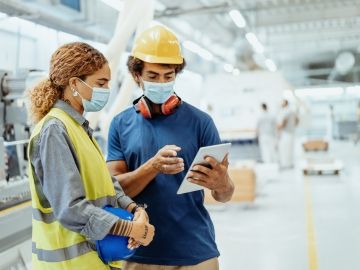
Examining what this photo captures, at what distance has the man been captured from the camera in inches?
66.4

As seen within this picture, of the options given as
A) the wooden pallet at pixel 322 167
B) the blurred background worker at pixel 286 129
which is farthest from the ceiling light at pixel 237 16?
the wooden pallet at pixel 322 167

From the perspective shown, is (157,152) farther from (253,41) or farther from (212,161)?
(253,41)

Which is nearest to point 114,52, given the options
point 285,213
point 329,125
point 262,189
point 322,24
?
point 285,213

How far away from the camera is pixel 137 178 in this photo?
164 centimetres

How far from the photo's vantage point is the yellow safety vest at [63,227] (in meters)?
1.40

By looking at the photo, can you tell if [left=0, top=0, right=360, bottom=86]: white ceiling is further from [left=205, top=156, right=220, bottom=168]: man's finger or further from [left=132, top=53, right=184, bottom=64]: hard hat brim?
[left=205, top=156, right=220, bottom=168]: man's finger

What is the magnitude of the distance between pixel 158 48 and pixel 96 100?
0.35m

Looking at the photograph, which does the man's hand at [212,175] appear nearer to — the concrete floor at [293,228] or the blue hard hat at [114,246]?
the blue hard hat at [114,246]

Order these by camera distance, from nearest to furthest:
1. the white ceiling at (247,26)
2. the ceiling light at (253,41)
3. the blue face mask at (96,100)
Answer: the blue face mask at (96,100) → the white ceiling at (247,26) → the ceiling light at (253,41)

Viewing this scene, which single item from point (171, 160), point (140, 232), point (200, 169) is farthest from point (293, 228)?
point (140, 232)

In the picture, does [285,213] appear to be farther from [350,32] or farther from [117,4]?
[350,32]

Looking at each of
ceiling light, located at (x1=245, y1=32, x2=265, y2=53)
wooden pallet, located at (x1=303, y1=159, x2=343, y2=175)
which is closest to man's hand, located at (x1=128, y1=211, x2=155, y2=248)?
wooden pallet, located at (x1=303, y1=159, x2=343, y2=175)

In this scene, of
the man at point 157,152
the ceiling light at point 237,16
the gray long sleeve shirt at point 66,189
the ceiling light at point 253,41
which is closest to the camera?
the gray long sleeve shirt at point 66,189

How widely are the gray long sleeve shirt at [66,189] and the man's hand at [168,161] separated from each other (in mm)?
299
